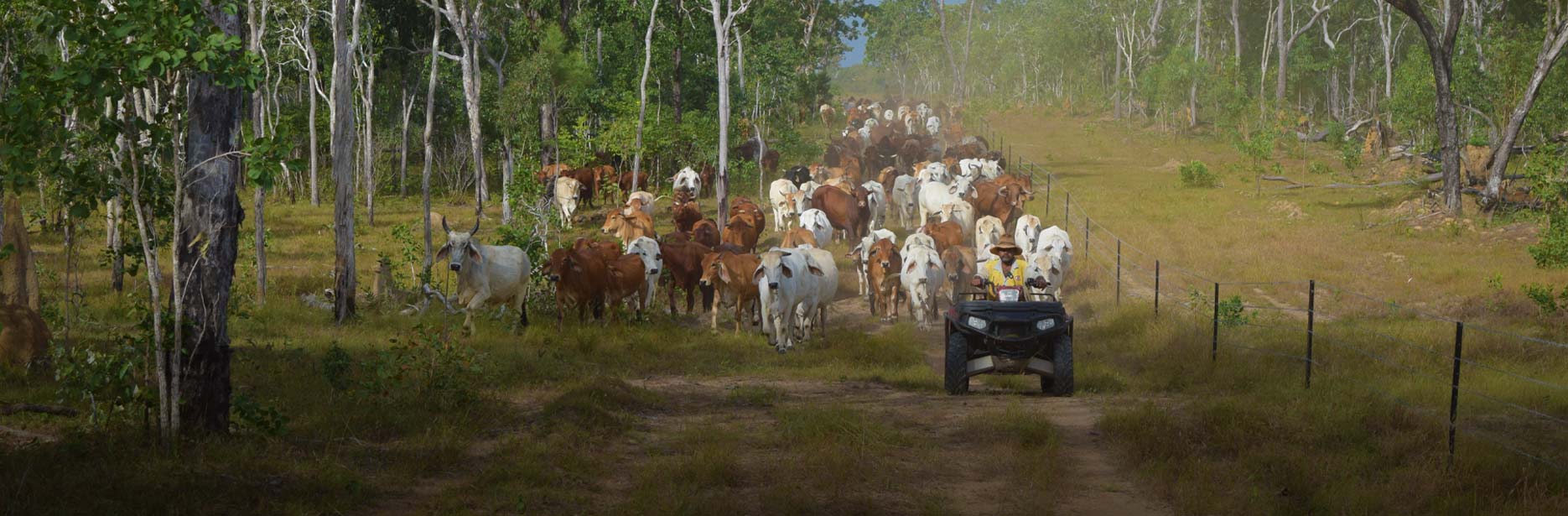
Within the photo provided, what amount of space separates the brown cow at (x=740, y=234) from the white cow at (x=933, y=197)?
6.21 meters

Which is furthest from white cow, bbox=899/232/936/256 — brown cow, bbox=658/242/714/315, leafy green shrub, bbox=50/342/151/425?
leafy green shrub, bbox=50/342/151/425

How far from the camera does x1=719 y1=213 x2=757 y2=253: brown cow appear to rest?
966 inches

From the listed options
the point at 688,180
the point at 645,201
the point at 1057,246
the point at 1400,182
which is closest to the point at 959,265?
the point at 1057,246

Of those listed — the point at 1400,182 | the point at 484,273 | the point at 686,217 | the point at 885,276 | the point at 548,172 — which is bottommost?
the point at 885,276

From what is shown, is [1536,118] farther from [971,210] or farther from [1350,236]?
[971,210]

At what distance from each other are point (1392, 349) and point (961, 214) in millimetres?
13774

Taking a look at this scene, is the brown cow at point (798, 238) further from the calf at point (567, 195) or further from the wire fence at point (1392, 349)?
the calf at point (567, 195)

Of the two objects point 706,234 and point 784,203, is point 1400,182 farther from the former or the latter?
point 706,234

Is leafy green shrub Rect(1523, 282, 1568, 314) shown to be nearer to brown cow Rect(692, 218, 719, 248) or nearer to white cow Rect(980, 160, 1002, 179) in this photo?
brown cow Rect(692, 218, 719, 248)

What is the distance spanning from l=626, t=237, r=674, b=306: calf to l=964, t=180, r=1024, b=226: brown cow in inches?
424

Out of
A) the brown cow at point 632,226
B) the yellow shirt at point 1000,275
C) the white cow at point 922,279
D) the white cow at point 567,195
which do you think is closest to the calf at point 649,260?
the white cow at point 922,279

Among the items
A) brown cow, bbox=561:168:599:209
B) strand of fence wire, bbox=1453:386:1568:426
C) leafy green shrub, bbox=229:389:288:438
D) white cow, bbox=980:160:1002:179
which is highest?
white cow, bbox=980:160:1002:179

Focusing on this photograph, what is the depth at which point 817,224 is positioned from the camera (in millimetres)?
26594

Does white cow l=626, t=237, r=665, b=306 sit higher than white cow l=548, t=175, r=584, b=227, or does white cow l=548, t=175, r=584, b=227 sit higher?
white cow l=548, t=175, r=584, b=227
